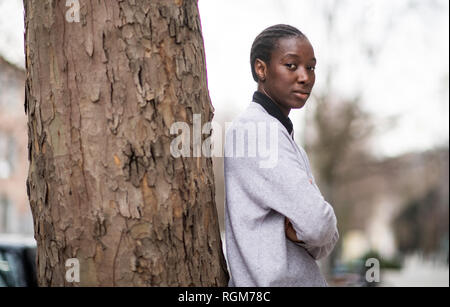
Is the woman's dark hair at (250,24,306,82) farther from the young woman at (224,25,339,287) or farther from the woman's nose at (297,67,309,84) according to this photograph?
the woman's nose at (297,67,309,84)

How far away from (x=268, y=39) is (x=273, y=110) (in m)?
0.33

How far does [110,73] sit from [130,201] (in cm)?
50

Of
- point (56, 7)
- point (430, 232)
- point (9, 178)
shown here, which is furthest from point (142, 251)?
point (430, 232)

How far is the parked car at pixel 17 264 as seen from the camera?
14.8 feet

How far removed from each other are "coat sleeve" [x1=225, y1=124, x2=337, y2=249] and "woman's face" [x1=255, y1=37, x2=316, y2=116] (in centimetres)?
21

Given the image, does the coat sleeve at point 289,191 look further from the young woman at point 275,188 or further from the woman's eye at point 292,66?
the woman's eye at point 292,66

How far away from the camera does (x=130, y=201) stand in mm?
2289

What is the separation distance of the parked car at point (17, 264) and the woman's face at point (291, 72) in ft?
8.98
